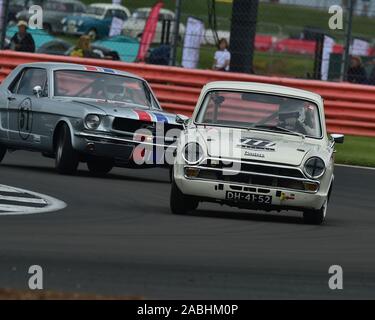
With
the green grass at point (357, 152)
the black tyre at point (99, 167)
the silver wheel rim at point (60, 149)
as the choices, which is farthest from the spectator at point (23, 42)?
the silver wheel rim at point (60, 149)

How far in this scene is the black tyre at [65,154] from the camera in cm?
1499

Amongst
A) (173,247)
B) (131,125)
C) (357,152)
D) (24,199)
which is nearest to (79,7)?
(357,152)

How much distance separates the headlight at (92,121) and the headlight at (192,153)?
3323 mm

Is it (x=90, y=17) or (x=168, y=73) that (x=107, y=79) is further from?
(x=90, y=17)

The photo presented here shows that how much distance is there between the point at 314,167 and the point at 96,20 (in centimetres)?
3476

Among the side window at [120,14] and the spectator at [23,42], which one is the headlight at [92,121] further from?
the side window at [120,14]

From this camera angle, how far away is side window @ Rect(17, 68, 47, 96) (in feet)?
53.6

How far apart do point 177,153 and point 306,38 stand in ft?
125

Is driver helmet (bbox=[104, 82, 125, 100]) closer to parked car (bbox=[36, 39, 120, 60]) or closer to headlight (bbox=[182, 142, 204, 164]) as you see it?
headlight (bbox=[182, 142, 204, 164])

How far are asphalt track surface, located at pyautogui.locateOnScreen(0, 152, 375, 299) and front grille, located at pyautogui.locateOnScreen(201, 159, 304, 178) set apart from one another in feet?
1.52

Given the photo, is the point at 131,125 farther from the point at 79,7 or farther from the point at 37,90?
the point at 79,7

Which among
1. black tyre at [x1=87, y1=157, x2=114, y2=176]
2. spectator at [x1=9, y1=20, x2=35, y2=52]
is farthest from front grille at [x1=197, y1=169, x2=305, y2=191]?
spectator at [x1=9, y1=20, x2=35, y2=52]

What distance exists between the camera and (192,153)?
1176 cm

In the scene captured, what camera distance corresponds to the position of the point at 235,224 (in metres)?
11.6
